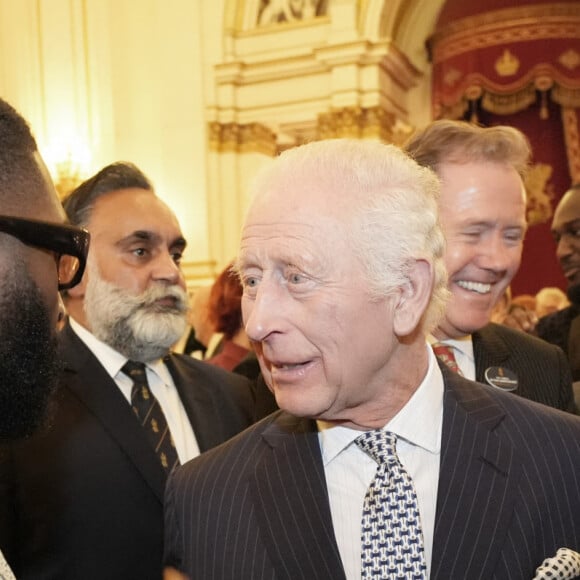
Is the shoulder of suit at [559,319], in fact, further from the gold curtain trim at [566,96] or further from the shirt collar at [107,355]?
the gold curtain trim at [566,96]

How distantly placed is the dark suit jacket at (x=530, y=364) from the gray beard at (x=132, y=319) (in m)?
1.08

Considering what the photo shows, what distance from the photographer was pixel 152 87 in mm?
11320

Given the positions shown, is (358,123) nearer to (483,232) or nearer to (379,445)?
(483,232)

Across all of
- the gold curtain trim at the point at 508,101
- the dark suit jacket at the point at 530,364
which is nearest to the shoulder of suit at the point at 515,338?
the dark suit jacket at the point at 530,364

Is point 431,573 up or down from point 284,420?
down

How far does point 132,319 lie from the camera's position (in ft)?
9.45

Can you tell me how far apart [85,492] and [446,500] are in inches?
46.9

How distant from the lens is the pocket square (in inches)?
60.3

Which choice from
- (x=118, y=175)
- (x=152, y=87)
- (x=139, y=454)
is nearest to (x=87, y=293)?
(x=118, y=175)

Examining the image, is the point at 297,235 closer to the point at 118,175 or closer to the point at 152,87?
the point at 118,175

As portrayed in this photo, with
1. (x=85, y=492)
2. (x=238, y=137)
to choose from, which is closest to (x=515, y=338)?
(x=85, y=492)

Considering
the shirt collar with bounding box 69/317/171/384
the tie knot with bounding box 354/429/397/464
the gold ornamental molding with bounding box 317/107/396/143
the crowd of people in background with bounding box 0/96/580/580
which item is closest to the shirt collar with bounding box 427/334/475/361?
the crowd of people in background with bounding box 0/96/580/580

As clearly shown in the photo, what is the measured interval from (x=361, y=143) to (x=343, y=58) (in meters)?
8.89

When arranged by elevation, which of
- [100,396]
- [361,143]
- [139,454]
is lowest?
[139,454]
